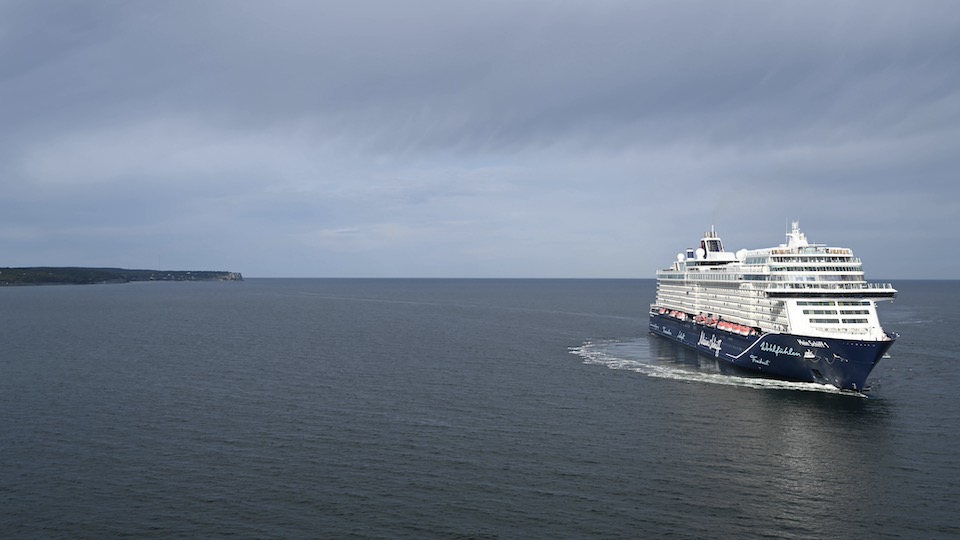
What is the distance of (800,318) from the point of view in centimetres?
7106

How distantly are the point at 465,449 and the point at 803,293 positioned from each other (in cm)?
4904

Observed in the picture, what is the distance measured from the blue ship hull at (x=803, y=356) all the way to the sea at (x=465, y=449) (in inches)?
85.3

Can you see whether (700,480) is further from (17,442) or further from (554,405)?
(17,442)

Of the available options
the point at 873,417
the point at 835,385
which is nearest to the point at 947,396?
the point at 835,385

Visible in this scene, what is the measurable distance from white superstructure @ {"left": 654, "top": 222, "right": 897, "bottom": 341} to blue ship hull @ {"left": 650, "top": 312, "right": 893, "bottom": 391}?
2105mm

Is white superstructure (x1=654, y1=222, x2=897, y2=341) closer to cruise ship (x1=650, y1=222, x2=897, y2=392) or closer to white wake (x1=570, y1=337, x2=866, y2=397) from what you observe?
cruise ship (x1=650, y1=222, x2=897, y2=392)

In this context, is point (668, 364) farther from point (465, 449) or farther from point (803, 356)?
point (465, 449)

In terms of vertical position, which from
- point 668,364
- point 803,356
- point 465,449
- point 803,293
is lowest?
point 465,449

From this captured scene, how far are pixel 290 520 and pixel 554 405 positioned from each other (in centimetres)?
3062

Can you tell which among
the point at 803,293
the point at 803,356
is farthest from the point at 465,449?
the point at 803,293

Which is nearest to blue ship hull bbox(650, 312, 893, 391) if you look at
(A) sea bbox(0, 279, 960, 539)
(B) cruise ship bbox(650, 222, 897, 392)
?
(B) cruise ship bbox(650, 222, 897, 392)

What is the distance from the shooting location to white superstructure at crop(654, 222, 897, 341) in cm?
7062

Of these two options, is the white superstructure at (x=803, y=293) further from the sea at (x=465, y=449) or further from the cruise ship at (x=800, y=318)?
the sea at (x=465, y=449)

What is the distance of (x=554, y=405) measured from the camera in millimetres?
59000
